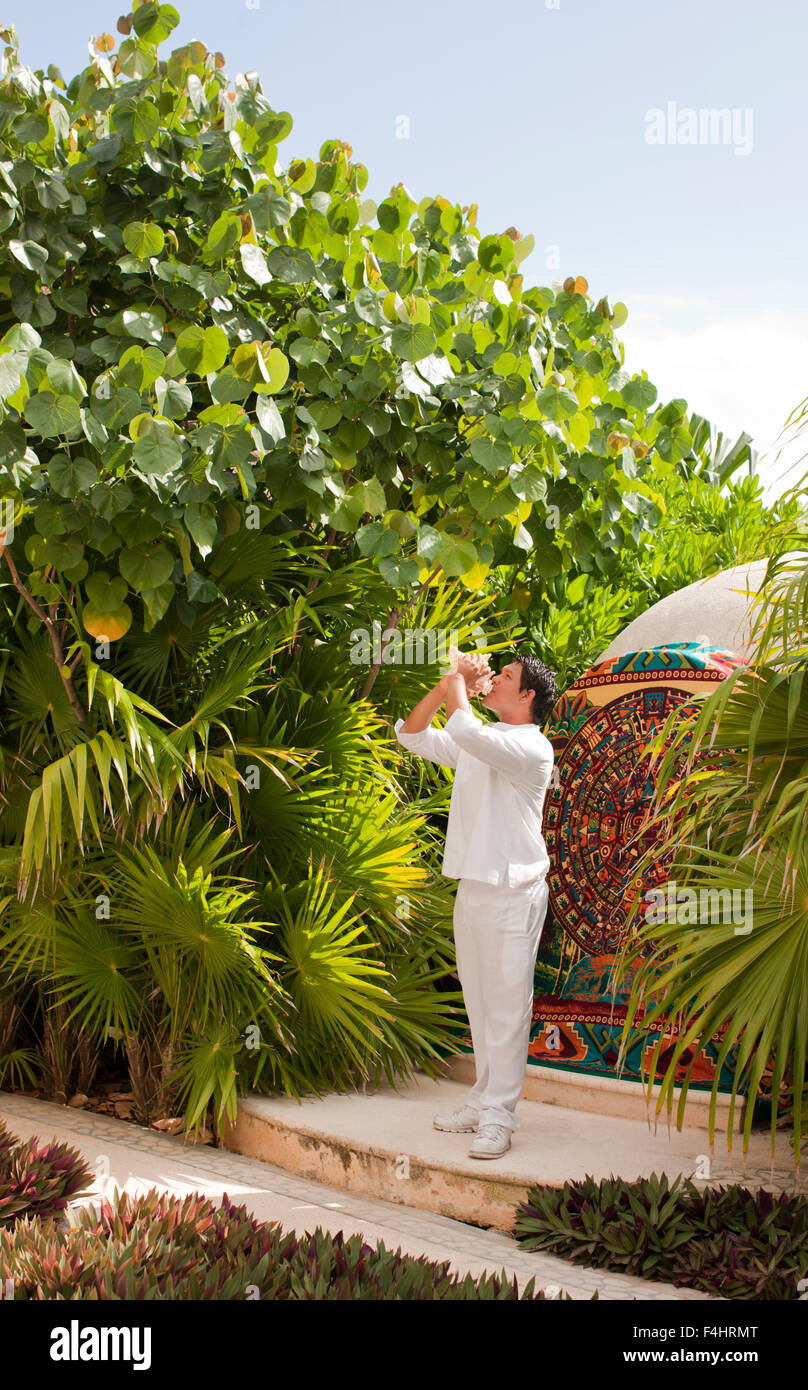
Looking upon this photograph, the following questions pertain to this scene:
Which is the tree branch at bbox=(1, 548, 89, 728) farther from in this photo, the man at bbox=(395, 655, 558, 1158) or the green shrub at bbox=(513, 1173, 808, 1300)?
the green shrub at bbox=(513, 1173, 808, 1300)

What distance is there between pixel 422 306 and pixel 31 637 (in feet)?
7.83

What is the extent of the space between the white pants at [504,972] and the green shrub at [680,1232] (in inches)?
24.3

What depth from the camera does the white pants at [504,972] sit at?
15.0ft

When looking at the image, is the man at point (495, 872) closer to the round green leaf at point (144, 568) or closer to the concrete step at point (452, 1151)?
the concrete step at point (452, 1151)

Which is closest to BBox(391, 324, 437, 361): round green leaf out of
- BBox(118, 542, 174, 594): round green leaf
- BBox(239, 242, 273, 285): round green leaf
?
BBox(239, 242, 273, 285): round green leaf

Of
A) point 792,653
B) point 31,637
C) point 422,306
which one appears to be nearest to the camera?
point 792,653

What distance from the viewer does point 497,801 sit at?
4668mm

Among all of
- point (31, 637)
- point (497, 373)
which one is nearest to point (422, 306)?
point (497, 373)

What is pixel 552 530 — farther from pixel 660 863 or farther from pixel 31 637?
pixel 31 637

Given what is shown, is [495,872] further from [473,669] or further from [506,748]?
[473,669]

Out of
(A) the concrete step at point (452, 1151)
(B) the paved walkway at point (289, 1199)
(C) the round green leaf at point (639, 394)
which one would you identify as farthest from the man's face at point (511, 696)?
(C) the round green leaf at point (639, 394)

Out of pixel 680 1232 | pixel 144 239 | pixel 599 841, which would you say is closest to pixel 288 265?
pixel 144 239

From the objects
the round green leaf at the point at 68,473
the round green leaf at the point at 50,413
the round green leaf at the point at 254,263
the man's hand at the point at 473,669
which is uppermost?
the round green leaf at the point at 254,263

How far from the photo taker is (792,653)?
3648mm
